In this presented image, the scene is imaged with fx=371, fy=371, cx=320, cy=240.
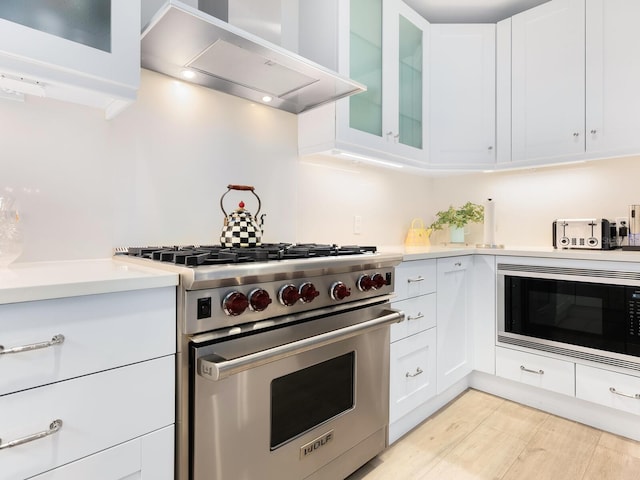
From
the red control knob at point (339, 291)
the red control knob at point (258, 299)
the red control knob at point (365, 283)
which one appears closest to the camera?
the red control knob at point (258, 299)

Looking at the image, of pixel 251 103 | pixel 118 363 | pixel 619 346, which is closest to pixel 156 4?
pixel 251 103

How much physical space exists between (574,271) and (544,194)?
0.82 metres

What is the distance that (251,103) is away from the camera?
1920mm

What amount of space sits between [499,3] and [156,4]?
2.23 m

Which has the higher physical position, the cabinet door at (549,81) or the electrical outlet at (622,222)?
the cabinet door at (549,81)

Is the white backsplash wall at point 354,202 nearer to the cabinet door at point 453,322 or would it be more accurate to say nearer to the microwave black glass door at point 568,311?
the cabinet door at point 453,322

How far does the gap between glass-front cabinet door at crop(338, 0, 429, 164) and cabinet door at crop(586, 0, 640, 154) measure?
0.95 metres

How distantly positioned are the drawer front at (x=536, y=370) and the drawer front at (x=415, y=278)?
71 cm

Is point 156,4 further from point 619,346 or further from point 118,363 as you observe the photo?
point 619,346

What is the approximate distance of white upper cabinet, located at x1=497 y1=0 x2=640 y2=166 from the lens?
6.82 ft

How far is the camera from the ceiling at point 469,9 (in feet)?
8.27

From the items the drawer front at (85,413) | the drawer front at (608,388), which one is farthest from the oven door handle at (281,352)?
the drawer front at (608,388)

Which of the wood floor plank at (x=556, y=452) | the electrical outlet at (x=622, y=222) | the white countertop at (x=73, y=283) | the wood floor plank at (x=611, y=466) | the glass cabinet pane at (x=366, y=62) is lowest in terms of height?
the wood floor plank at (x=611, y=466)

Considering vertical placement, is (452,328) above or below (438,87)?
below
